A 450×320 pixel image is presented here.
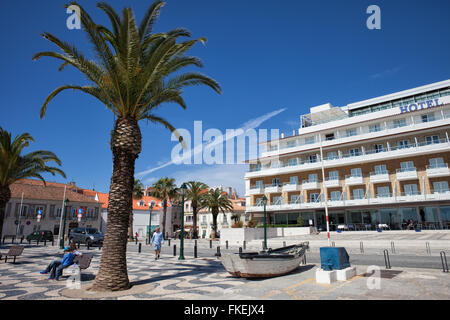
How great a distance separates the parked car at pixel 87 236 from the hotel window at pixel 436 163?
1559 inches

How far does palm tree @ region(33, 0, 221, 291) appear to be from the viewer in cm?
855

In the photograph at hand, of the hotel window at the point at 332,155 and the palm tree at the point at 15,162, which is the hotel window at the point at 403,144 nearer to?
the hotel window at the point at 332,155

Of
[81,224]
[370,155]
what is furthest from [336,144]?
[81,224]

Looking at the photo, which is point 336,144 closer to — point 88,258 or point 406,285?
point 406,285

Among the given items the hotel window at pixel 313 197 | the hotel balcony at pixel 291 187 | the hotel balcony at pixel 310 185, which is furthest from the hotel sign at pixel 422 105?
the hotel balcony at pixel 291 187

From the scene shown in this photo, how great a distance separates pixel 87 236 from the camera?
1111 inches

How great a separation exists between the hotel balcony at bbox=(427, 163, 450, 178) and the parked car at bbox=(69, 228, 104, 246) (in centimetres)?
3855

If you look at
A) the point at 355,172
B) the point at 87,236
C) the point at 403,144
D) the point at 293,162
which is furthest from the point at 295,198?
the point at 87,236

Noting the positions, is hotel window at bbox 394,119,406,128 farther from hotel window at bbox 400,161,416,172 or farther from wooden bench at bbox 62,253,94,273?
wooden bench at bbox 62,253,94,273

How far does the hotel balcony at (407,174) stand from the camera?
3481 centimetres

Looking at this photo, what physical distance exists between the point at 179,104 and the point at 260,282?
847 centimetres

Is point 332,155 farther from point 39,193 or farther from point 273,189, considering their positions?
point 39,193

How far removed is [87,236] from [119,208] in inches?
911

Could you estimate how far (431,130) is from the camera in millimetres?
35125
